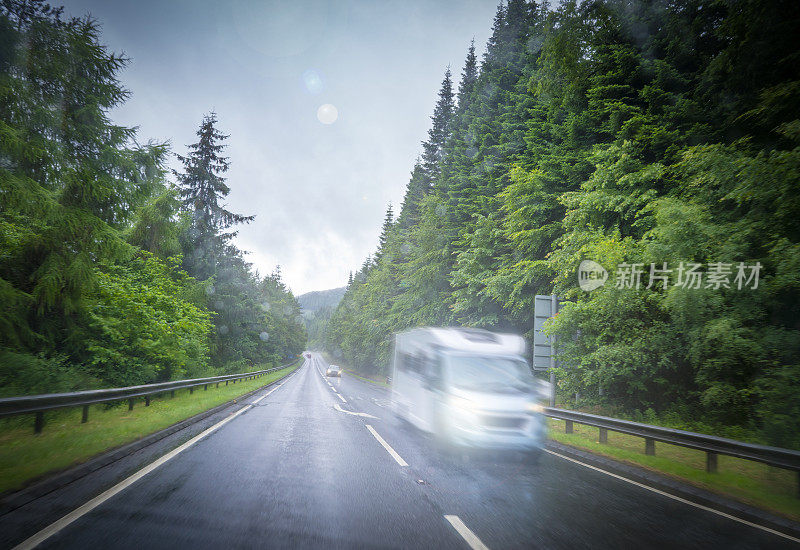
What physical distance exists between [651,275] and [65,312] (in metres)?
16.8

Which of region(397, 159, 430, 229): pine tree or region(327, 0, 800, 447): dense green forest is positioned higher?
region(397, 159, 430, 229): pine tree

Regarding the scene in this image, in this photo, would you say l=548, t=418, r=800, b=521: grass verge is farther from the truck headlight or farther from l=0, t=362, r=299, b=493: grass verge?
l=0, t=362, r=299, b=493: grass verge

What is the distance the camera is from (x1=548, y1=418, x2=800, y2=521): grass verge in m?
5.52

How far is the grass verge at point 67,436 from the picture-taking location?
4.75m

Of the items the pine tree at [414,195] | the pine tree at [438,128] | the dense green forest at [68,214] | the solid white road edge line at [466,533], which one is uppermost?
the pine tree at [438,128]

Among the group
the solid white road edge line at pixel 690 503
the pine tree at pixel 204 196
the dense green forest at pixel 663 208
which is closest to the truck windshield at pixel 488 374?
the solid white road edge line at pixel 690 503

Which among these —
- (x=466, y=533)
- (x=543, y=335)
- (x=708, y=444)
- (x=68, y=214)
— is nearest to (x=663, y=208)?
(x=543, y=335)

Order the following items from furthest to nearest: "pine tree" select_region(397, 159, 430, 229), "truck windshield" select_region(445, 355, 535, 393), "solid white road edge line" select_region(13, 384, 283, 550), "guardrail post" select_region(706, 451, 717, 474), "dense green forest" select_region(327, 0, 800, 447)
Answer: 1. "pine tree" select_region(397, 159, 430, 229)
2. "dense green forest" select_region(327, 0, 800, 447)
3. "truck windshield" select_region(445, 355, 535, 393)
4. "guardrail post" select_region(706, 451, 717, 474)
5. "solid white road edge line" select_region(13, 384, 283, 550)

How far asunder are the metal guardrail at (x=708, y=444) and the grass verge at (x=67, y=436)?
9.91 metres

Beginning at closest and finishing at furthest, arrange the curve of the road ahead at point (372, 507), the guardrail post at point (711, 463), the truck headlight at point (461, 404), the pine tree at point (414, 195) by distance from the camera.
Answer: the curve of the road ahead at point (372, 507) → the guardrail post at point (711, 463) → the truck headlight at point (461, 404) → the pine tree at point (414, 195)

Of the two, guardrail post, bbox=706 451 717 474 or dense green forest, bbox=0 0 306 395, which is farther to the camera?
dense green forest, bbox=0 0 306 395

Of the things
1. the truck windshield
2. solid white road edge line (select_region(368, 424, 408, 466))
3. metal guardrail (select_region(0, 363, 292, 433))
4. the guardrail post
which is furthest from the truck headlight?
metal guardrail (select_region(0, 363, 292, 433))

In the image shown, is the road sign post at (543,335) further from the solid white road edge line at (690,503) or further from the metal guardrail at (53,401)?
the metal guardrail at (53,401)

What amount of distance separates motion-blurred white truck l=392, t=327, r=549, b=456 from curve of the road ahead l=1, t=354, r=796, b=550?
0.61 metres
